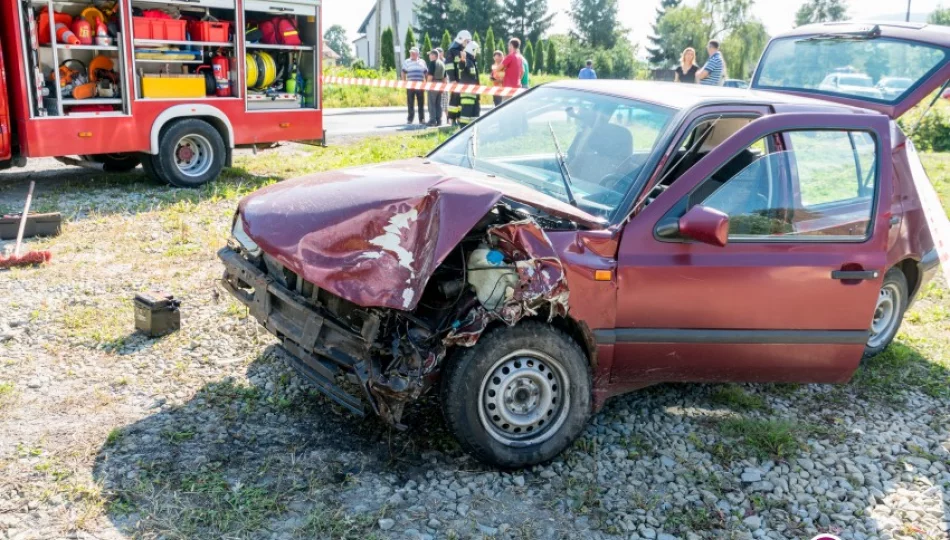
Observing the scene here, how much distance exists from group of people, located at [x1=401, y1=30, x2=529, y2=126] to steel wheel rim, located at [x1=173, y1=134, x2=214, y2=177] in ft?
25.0

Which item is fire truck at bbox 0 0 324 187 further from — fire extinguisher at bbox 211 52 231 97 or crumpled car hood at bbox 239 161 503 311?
crumpled car hood at bbox 239 161 503 311

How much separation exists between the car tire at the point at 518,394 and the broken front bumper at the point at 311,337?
0.42 meters

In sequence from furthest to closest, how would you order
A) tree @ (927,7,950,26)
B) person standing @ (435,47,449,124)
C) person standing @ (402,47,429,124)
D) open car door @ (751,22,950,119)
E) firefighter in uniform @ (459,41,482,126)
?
tree @ (927,7,950,26), person standing @ (402,47,429,124), person standing @ (435,47,449,124), firefighter in uniform @ (459,41,482,126), open car door @ (751,22,950,119)

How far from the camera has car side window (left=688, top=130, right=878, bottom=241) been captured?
4312 millimetres

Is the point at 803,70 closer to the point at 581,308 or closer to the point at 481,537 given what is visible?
the point at 581,308

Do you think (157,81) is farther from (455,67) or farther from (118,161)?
(455,67)

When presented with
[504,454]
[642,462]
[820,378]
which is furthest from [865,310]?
[504,454]

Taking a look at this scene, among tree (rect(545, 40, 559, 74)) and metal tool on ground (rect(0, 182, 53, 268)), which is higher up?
tree (rect(545, 40, 559, 74))

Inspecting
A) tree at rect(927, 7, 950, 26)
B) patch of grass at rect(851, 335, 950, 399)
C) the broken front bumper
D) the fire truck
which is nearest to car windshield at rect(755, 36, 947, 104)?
patch of grass at rect(851, 335, 950, 399)

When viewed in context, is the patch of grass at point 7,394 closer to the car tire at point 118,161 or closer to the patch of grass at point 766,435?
the patch of grass at point 766,435

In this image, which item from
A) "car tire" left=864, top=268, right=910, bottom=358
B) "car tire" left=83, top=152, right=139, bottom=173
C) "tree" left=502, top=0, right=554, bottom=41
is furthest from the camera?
"tree" left=502, top=0, right=554, bottom=41

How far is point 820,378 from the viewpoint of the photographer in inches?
183

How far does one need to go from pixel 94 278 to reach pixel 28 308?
77 cm

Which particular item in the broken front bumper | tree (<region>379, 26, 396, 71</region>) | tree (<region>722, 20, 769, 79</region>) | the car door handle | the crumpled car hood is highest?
tree (<region>722, 20, 769, 79</region>)
